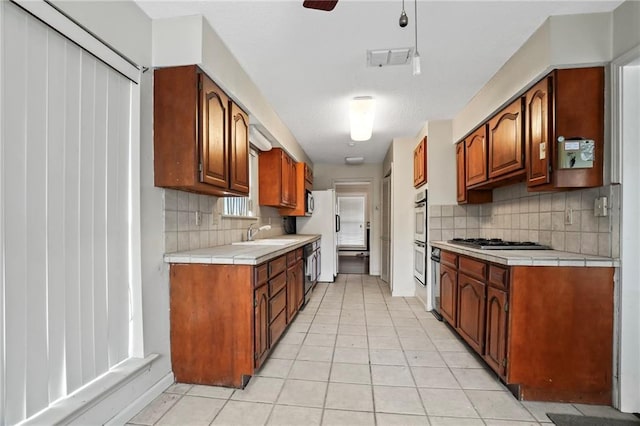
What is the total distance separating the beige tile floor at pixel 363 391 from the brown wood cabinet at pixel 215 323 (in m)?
0.11

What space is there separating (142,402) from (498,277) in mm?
2285

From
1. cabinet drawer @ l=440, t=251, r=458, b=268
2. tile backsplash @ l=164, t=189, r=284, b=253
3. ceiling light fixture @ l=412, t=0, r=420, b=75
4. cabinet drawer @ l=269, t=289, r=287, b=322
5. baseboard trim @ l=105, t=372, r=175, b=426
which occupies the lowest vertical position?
baseboard trim @ l=105, t=372, r=175, b=426

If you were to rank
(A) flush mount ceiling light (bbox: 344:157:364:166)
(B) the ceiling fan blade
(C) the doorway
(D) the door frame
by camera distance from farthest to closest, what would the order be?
1. (C) the doorway
2. (A) flush mount ceiling light (bbox: 344:157:364:166)
3. (D) the door frame
4. (B) the ceiling fan blade

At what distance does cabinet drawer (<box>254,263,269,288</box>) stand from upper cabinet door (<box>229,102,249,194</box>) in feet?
2.18

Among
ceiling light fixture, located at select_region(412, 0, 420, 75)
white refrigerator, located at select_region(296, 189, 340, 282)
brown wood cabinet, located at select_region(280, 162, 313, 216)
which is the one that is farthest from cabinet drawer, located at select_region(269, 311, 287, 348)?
white refrigerator, located at select_region(296, 189, 340, 282)

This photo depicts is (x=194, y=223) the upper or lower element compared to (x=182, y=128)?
lower

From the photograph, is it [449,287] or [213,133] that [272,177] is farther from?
[449,287]

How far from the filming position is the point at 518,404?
70.6 inches

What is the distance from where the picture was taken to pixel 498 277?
6.55 ft

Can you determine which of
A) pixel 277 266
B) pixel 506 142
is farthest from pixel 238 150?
pixel 506 142

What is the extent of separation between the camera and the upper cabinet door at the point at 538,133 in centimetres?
195

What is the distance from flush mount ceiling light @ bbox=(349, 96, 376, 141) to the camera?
3.01 meters

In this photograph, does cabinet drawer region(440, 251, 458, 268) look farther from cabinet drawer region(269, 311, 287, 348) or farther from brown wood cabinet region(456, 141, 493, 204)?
cabinet drawer region(269, 311, 287, 348)

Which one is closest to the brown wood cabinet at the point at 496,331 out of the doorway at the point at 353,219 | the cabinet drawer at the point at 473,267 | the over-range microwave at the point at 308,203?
the cabinet drawer at the point at 473,267
